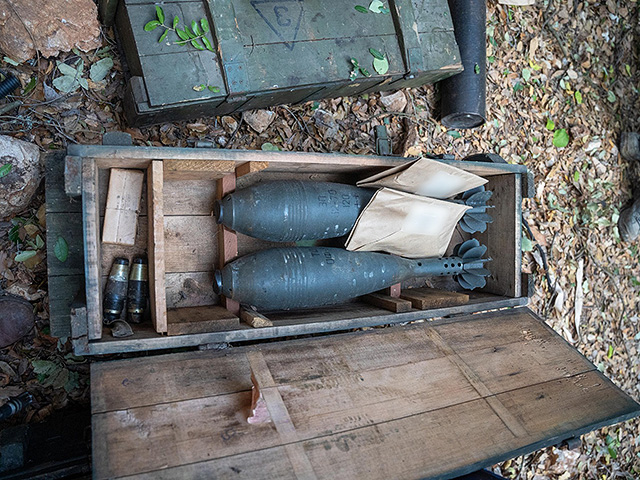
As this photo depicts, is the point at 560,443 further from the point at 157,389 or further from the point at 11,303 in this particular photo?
the point at 11,303

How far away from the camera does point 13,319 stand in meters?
1.98

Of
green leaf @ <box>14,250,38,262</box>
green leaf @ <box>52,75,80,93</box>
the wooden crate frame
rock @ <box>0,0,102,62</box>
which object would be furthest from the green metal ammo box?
green leaf @ <box>14,250,38,262</box>

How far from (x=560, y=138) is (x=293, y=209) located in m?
2.67

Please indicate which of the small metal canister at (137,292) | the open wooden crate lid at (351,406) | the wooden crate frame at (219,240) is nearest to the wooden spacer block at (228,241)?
the wooden crate frame at (219,240)

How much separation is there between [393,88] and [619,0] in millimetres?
2624

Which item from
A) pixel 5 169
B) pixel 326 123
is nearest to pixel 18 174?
pixel 5 169

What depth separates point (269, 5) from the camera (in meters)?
2.14

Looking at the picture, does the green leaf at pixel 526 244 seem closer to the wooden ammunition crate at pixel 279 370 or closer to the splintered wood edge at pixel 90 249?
the wooden ammunition crate at pixel 279 370

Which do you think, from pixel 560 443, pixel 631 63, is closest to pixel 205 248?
pixel 560 443

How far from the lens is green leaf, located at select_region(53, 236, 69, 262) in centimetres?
184

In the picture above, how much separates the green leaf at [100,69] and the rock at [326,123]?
3.57ft

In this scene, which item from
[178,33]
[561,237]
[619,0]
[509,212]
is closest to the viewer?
[178,33]

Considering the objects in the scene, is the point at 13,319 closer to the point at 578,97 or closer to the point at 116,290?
the point at 116,290

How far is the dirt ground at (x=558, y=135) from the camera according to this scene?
265 cm
